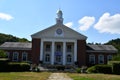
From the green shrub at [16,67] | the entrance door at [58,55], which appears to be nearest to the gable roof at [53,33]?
the entrance door at [58,55]

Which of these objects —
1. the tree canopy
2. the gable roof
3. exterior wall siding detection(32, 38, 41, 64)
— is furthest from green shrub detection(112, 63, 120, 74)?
the tree canopy

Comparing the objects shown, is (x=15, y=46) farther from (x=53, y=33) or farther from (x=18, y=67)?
Result: (x=18, y=67)

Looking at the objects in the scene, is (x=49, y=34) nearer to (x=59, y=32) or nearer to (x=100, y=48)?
(x=59, y=32)

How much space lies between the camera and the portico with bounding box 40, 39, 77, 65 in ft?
184

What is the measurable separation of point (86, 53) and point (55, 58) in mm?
8033

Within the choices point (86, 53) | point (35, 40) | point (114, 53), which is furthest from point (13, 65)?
point (114, 53)

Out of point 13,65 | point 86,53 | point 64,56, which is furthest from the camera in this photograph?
point 86,53

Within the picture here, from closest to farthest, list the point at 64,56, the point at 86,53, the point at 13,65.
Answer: the point at 13,65
the point at 64,56
the point at 86,53

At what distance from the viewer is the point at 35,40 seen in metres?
56.5

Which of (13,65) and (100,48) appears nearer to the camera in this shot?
(13,65)

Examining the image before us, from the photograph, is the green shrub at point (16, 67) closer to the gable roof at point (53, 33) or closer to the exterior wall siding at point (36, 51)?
the exterior wall siding at point (36, 51)

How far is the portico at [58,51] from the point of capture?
2211 inches

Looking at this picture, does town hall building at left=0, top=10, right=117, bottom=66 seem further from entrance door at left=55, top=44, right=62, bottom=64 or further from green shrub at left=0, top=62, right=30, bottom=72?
green shrub at left=0, top=62, right=30, bottom=72

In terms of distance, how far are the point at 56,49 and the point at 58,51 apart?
0.76m
